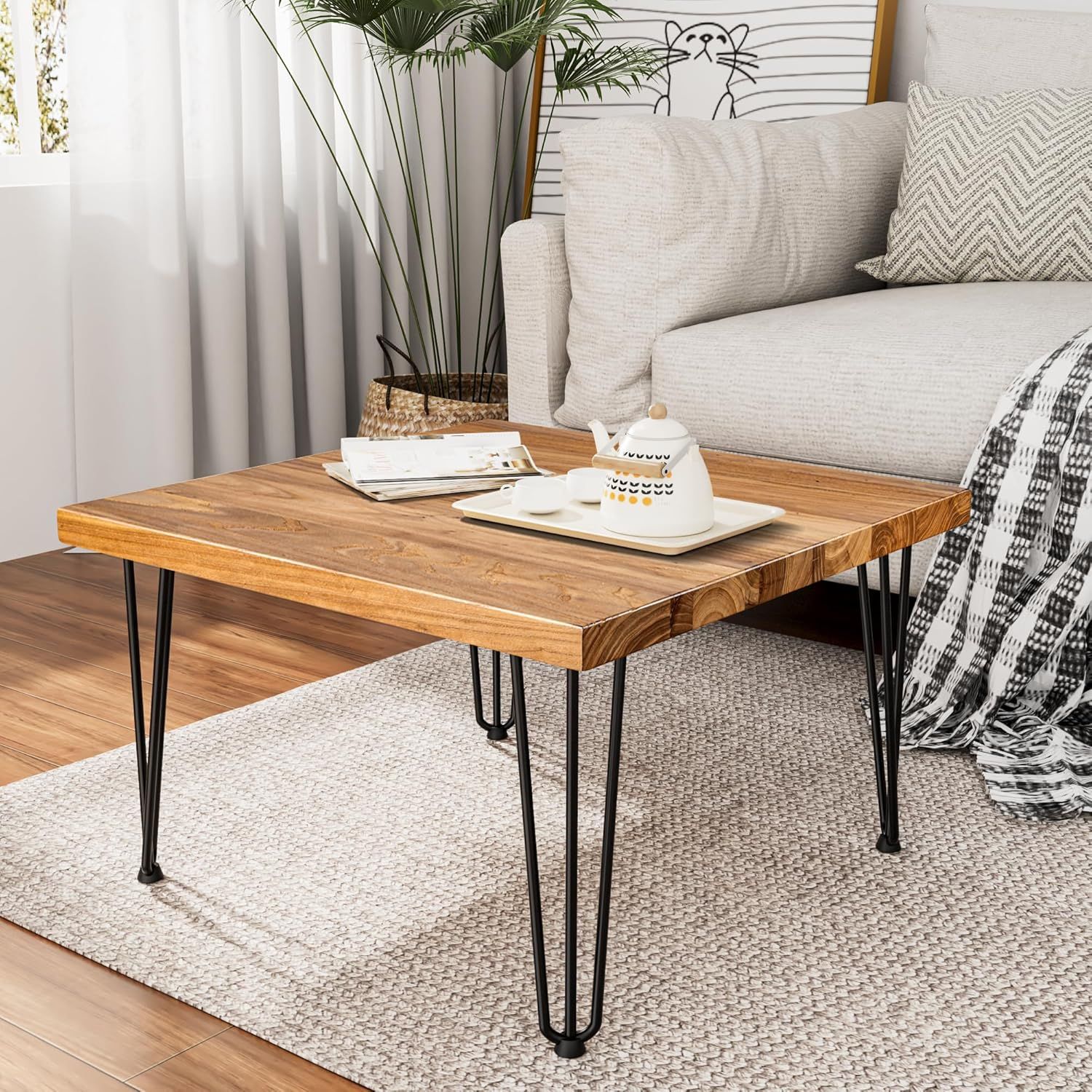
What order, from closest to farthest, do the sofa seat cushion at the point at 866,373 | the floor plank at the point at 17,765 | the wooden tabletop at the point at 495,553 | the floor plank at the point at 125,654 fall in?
the wooden tabletop at the point at 495,553, the floor plank at the point at 17,765, the sofa seat cushion at the point at 866,373, the floor plank at the point at 125,654

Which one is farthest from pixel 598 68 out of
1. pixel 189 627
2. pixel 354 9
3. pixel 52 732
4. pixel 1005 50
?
pixel 52 732

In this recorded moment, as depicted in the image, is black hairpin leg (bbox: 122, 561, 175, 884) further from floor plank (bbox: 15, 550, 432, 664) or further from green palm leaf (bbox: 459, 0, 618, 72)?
green palm leaf (bbox: 459, 0, 618, 72)

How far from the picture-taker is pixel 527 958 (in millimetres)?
1270

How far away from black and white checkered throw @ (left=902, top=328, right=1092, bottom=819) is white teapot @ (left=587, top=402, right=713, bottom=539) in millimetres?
721

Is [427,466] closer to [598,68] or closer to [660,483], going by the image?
[660,483]

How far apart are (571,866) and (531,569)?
0.75ft

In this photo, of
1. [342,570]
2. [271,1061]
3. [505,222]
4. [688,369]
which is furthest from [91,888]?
[505,222]

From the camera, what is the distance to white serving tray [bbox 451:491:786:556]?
1144mm

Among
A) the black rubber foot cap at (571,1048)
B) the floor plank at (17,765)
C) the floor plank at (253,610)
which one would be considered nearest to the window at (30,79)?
the floor plank at (253,610)

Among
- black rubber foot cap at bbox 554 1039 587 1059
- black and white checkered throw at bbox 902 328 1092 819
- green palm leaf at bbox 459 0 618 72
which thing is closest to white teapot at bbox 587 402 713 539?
black rubber foot cap at bbox 554 1039 587 1059

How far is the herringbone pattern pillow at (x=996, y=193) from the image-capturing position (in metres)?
2.26

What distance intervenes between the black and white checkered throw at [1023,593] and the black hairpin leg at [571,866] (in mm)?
745

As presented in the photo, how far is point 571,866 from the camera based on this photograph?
42.1 inches

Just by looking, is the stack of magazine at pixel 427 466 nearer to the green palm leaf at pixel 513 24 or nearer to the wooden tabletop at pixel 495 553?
the wooden tabletop at pixel 495 553
